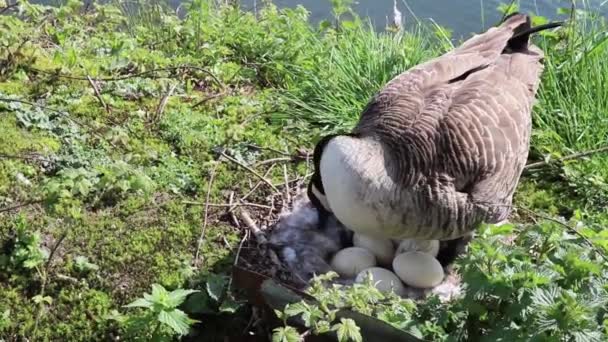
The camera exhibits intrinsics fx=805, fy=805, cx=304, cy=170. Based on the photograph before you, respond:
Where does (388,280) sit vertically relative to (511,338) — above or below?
below

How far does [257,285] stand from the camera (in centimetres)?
350

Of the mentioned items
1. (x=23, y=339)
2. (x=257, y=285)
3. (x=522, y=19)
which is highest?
(x=522, y=19)

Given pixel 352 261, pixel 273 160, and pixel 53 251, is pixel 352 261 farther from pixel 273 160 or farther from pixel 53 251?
pixel 53 251

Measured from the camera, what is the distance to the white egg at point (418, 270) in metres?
3.79

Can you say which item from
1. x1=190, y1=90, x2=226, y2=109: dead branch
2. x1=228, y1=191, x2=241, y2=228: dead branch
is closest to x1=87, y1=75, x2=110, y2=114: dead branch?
x1=190, y1=90, x2=226, y2=109: dead branch

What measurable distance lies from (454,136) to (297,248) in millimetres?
986

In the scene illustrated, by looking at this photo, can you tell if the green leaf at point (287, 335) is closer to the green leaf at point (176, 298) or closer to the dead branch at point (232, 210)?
the green leaf at point (176, 298)

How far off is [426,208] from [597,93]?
2.30 meters

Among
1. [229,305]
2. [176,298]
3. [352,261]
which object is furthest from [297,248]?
[176,298]

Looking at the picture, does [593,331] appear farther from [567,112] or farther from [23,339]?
[567,112]

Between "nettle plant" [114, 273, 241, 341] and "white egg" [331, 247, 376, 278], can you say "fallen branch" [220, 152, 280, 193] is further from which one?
"nettle plant" [114, 273, 241, 341]

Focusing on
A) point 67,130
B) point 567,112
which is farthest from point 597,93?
point 67,130

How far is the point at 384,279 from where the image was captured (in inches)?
148

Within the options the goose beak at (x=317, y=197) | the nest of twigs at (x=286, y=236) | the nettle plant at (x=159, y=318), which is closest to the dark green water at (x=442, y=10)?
the nest of twigs at (x=286, y=236)
